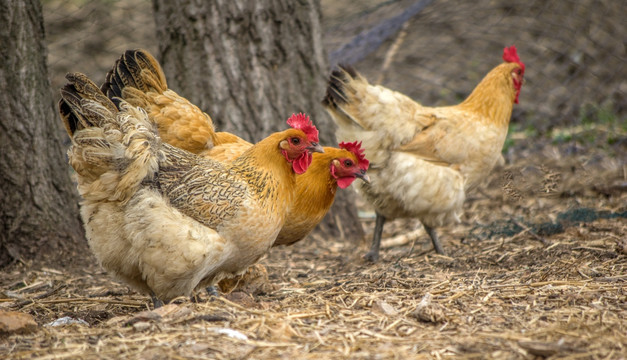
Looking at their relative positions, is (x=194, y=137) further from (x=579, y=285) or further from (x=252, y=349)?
(x=579, y=285)

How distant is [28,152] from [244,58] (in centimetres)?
208

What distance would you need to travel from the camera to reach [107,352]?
255cm

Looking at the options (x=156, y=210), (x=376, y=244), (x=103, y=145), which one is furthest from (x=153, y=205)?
(x=376, y=244)

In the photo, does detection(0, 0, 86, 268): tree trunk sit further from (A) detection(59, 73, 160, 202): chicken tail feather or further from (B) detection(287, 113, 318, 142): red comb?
(B) detection(287, 113, 318, 142): red comb

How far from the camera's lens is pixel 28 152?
14.6ft

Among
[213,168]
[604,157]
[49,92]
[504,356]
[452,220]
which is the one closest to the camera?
[504,356]

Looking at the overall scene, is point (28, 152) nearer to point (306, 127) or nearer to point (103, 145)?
point (103, 145)

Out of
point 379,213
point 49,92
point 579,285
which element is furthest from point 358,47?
point 579,285

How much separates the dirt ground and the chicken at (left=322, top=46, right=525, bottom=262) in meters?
0.37

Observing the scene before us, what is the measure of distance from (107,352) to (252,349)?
0.65 m

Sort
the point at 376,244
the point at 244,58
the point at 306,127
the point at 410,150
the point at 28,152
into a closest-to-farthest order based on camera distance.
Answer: the point at 306,127
the point at 28,152
the point at 410,150
the point at 376,244
the point at 244,58

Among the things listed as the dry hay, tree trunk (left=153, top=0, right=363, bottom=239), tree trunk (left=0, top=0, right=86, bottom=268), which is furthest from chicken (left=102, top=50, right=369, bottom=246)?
tree trunk (left=153, top=0, right=363, bottom=239)

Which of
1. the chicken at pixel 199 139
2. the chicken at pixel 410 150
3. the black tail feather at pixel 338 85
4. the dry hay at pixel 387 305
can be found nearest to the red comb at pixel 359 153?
the chicken at pixel 199 139

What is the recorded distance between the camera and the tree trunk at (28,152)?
4344 millimetres
